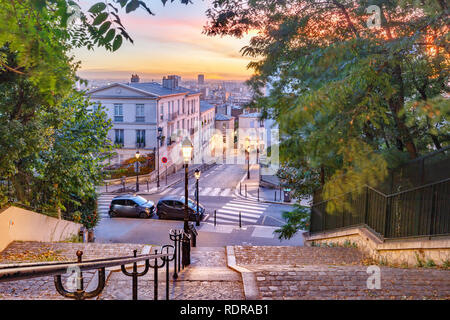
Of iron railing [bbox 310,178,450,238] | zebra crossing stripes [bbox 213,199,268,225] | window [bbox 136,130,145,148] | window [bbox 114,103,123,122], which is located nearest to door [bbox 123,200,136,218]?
zebra crossing stripes [bbox 213,199,268,225]

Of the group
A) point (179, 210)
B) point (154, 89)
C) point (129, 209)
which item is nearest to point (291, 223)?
point (179, 210)

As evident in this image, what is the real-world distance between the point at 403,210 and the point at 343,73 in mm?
4396

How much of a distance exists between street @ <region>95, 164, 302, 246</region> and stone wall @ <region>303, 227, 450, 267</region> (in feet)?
→ 26.1

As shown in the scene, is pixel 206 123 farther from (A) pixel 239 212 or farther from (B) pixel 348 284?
(B) pixel 348 284

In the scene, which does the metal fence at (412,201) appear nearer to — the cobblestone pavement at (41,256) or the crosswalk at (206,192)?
the cobblestone pavement at (41,256)

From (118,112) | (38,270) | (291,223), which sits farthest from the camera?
(118,112)

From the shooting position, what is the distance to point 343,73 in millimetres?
4914

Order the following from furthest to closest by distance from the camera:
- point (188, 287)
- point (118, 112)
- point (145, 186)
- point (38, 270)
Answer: point (118, 112), point (145, 186), point (188, 287), point (38, 270)

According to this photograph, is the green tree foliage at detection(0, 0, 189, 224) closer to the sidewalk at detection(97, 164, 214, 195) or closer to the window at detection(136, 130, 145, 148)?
the sidewalk at detection(97, 164, 214, 195)

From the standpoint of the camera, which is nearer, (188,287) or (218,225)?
(188,287)

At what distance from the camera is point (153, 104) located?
129 ft

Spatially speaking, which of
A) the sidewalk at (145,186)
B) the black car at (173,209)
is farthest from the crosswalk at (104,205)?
the black car at (173,209)

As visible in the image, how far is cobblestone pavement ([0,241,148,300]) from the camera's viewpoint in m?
5.46
